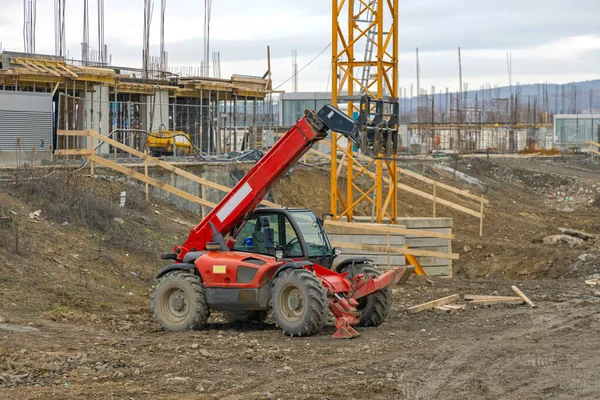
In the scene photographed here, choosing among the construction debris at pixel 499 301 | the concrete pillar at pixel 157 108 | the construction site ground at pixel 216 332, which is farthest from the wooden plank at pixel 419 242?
the concrete pillar at pixel 157 108

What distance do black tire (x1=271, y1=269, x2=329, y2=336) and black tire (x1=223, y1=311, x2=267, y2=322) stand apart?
188 centimetres

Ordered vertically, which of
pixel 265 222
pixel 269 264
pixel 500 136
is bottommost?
pixel 269 264

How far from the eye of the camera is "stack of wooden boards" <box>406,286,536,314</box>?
15992 millimetres

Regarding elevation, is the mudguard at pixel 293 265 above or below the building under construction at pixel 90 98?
below

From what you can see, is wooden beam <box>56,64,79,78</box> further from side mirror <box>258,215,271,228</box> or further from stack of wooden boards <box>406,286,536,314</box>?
side mirror <box>258,215,271,228</box>

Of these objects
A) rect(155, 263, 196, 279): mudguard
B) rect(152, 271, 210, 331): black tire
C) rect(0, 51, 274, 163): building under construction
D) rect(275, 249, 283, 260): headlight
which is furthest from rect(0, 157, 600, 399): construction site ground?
rect(0, 51, 274, 163): building under construction

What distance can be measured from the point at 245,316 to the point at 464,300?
4.56 metres

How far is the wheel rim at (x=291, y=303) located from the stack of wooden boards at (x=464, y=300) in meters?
3.31

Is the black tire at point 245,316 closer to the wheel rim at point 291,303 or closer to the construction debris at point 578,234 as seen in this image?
the wheel rim at point 291,303

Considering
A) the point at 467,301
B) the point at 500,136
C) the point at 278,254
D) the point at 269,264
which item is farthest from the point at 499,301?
the point at 500,136

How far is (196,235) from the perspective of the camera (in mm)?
14781

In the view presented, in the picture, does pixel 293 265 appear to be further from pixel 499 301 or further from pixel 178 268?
pixel 499 301

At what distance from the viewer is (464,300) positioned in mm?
17250

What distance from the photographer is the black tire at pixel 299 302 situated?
12.8 m
